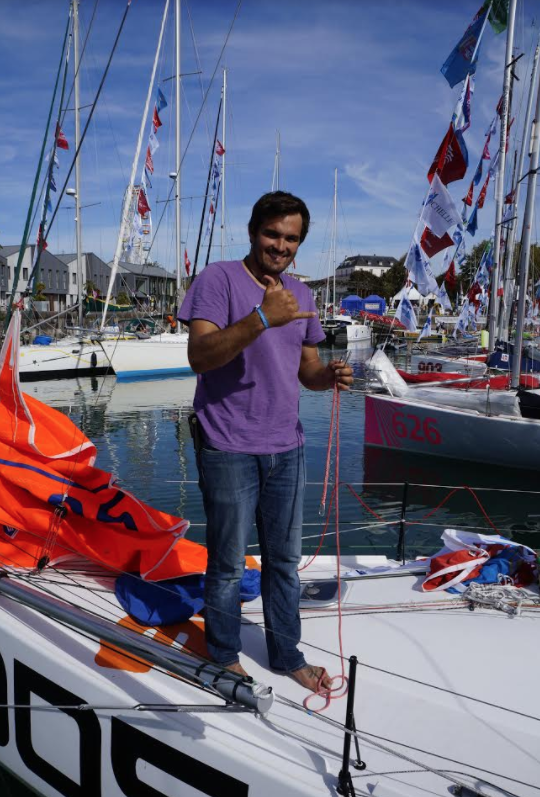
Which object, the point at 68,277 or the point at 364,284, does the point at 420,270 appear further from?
the point at 364,284

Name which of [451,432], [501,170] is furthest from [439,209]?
[501,170]

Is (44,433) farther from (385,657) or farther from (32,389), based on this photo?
(32,389)

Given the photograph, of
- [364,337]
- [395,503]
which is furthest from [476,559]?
[364,337]

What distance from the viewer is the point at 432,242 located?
1025 centimetres

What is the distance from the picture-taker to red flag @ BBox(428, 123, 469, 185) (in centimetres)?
971

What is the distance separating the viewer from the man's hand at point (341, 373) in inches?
91.0

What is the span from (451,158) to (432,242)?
1.35 m

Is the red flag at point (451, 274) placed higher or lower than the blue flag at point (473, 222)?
lower

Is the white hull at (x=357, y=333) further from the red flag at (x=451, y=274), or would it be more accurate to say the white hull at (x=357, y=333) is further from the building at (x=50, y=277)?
the building at (x=50, y=277)

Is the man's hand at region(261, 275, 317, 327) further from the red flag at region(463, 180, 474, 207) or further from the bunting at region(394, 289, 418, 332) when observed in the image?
the red flag at region(463, 180, 474, 207)

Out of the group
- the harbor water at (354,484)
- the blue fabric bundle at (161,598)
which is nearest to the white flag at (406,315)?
the harbor water at (354,484)

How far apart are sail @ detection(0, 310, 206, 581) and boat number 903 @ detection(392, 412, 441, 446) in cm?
810

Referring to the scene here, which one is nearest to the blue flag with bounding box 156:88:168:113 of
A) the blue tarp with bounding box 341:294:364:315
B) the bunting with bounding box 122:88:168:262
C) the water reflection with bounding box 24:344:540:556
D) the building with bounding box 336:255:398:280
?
the bunting with bounding box 122:88:168:262

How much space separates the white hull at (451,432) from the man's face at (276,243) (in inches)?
334
